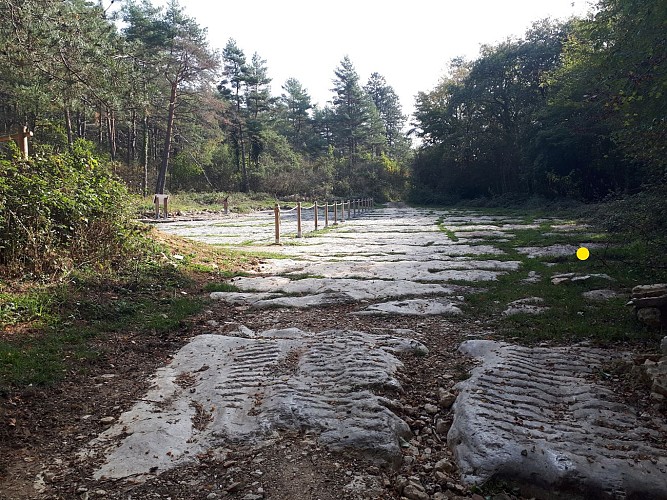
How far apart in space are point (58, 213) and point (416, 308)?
4.54m

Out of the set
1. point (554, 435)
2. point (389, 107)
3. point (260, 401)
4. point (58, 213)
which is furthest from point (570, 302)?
point (389, 107)

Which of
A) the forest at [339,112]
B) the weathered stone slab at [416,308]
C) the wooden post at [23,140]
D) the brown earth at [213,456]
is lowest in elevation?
the brown earth at [213,456]

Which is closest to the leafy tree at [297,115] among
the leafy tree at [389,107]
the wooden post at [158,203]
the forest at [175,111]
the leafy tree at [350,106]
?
the forest at [175,111]

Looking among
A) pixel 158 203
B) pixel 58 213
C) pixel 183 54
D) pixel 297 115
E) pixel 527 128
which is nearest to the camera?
pixel 58 213

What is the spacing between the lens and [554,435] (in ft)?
8.08

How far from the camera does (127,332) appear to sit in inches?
178

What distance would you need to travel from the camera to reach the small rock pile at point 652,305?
4.02m

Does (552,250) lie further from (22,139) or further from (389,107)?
(389,107)

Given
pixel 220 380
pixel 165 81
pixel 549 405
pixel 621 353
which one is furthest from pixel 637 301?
pixel 165 81

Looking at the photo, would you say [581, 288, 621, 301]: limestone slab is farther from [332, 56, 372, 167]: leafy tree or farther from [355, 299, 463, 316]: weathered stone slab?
[332, 56, 372, 167]: leafy tree

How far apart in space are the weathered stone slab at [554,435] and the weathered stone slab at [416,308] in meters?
1.65

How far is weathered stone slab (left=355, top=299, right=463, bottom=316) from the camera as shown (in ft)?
16.6

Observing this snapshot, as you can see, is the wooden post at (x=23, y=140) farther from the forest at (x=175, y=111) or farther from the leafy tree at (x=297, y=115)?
the leafy tree at (x=297, y=115)

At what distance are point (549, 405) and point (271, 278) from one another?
16.0 feet
